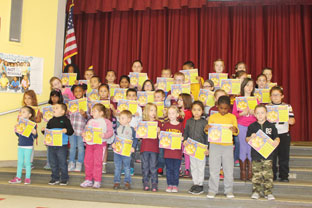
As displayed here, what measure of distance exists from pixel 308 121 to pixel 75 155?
5611 millimetres

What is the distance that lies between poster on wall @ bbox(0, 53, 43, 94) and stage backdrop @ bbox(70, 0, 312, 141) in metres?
2.27

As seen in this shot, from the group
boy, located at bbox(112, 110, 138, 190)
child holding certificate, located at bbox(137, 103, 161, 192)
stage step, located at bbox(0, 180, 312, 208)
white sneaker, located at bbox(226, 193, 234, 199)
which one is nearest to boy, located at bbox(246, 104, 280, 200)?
stage step, located at bbox(0, 180, 312, 208)

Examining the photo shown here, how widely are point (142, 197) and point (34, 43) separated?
14.8 ft

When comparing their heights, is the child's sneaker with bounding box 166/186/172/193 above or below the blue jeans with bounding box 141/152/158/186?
below

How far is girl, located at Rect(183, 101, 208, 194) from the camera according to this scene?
4742mm

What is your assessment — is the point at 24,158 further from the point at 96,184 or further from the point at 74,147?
the point at 96,184

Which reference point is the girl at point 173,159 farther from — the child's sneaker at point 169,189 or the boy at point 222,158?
the boy at point 222,158

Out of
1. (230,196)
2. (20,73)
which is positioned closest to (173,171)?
(230,196)

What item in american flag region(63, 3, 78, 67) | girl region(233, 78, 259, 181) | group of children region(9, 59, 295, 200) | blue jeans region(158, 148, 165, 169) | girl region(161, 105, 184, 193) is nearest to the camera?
group of children region(9, 59, 295, 200)

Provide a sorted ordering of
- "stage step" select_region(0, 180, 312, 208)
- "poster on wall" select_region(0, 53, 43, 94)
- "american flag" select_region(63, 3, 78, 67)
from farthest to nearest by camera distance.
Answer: "american flag" select_region(63, 3, 78, 67), "poster on wall" select_region(0, 53, 43, 94), "stage step" select_region(0, 180, 312, 208)

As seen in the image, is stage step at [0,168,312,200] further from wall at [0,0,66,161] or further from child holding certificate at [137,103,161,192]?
wall at [0,0,66,161]

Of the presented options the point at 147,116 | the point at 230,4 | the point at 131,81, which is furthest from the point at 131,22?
the point at 147,116

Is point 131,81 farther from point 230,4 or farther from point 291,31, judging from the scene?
point 291,31

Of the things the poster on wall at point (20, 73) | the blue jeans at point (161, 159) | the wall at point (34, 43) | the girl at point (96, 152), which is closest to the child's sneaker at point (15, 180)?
the girl at point (96, 152)
